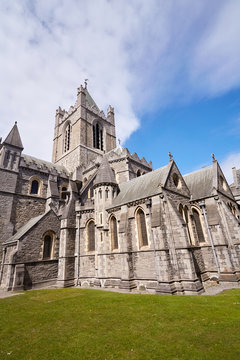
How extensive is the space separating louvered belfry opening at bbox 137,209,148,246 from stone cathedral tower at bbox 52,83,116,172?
18.6m

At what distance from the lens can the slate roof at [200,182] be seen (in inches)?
738

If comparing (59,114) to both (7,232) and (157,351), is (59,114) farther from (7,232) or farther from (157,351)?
(157,351)

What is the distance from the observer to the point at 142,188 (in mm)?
18500

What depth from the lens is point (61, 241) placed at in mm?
19672

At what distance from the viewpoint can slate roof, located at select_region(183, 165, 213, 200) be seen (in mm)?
18744

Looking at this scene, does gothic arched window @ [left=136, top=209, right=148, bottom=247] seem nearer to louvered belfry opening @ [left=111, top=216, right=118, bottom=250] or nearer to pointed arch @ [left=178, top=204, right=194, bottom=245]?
louvered belfry opening @ [left=111, top=216, right=118, bottom=250]

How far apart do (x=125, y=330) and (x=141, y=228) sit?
9666 mm

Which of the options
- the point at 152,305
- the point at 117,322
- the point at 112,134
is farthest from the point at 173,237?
the point at 112,134

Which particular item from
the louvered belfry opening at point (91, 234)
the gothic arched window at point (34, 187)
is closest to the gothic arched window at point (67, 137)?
the gothic arched window at point (34, 187)

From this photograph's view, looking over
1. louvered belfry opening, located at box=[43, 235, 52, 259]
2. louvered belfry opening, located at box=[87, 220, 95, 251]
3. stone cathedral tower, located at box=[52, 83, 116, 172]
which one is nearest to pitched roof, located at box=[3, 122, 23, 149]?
stone cathedral tower, located at box=[52, 83, 116, 172]

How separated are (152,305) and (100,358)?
17.6 ft

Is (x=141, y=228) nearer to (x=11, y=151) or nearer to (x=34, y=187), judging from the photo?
(x=34, y=187)

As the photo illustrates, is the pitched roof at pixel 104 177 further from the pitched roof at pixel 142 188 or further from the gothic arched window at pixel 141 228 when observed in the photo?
the gothic arched window at pixel 141 228

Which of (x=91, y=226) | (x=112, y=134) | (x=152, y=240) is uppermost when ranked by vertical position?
(x=112, y=134)
